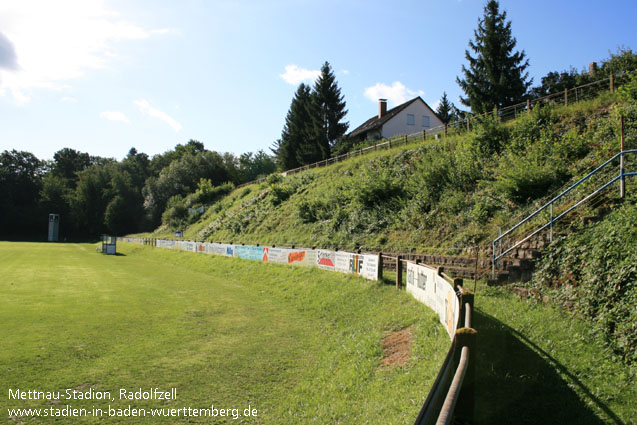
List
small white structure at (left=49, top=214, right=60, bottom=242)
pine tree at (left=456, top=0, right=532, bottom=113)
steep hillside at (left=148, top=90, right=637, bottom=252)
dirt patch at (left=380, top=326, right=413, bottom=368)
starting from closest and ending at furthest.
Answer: dirt patch at (left=380, top=326, right=413, bottom=368)
steep hillside at (left=148, top=90, right=637, bottom=252)
pine tree at (left=456, top=0, right=532, bottom=113)
small white structure at (left=49, top=214, right=60, bottom=242)

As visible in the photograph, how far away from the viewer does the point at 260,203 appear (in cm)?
4066

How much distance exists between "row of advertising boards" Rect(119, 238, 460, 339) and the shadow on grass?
0.75 meters

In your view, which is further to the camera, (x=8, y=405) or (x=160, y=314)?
(x=160, y=314)

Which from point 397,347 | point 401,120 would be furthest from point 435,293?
point 401,120

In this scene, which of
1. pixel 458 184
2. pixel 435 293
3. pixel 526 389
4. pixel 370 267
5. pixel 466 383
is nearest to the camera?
pixel 466 383

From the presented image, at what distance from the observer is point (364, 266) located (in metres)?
14.0

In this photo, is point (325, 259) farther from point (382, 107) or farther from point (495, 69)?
point (382, 107)

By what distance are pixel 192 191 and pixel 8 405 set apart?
69.3 meters

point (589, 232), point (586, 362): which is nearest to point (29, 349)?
point (586, 362)

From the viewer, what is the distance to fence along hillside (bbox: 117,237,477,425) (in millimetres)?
2892

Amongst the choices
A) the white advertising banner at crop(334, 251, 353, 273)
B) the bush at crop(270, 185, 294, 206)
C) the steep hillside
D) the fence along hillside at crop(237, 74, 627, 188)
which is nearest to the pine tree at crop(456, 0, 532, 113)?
the fence along hillside at crop(237, 74, 627, 188)

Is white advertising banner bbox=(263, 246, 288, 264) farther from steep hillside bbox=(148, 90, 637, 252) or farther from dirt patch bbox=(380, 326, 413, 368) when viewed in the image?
dirt patch bbox=(380, 326, 413, 368)

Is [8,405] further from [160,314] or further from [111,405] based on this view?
[160,314]

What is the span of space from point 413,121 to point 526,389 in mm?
45984
